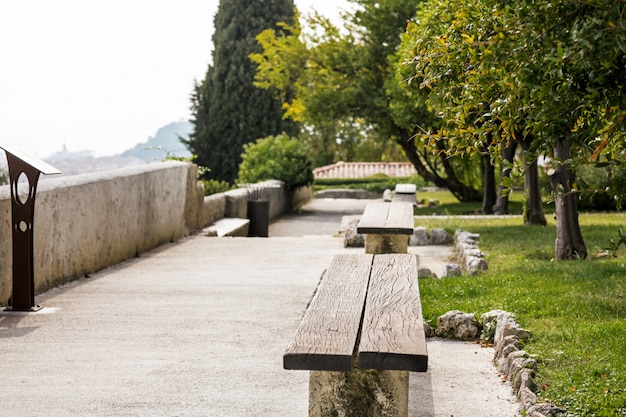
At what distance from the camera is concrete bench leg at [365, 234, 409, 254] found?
9.65 metres

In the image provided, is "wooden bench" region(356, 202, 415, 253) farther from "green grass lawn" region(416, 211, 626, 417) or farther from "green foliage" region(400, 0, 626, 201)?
"green foliage" region(400, 0, 626, 201)

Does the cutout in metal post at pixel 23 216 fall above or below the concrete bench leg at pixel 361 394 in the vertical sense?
above

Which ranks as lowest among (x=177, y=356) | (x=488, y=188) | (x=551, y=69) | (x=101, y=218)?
(x=177, y=356)

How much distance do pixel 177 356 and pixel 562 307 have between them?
113 inches

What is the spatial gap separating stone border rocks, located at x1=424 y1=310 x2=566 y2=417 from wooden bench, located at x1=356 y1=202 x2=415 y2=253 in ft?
7.12

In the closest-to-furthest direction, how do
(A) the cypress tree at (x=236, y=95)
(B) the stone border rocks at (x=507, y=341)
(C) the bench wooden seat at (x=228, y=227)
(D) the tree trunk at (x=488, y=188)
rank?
(B) the stone border rocks at (x=507, y=341) → (C) the bench wooden seat at (x=228, y=227) → (D) the tree trunk at (x=488, y=188) → (A) the cypress tree at (x=236, y=95)

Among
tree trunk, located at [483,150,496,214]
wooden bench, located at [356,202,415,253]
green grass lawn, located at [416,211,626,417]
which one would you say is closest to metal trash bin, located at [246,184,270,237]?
tree trunk, located at [483,150,496,214]

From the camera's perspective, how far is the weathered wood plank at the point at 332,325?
145 inches

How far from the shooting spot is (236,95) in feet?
124

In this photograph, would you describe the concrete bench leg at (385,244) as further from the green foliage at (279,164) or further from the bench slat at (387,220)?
the green foliage at (279,164)

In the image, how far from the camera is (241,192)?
18.3 metres

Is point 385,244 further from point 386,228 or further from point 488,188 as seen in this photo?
point 488,188

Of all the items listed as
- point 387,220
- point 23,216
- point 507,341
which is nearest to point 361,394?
point 507,341

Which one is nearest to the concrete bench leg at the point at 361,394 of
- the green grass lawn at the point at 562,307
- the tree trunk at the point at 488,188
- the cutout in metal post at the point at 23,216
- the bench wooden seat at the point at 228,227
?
the green grass lawn at the point at 562,307
